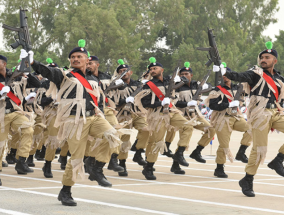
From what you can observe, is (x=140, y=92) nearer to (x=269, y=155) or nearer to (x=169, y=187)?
(x=169, y=187)

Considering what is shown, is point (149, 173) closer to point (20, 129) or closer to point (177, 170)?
point (177, 170)

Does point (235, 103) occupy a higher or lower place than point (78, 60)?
lower

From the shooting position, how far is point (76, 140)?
7324 millimetres

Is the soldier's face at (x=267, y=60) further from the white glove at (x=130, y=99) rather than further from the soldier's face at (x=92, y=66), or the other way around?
the white glove at (x=130, y=99)

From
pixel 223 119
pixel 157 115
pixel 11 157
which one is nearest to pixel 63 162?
pixel 11 157

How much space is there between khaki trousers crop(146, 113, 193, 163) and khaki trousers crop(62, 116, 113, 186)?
7.61 feet

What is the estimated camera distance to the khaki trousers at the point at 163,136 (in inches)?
398

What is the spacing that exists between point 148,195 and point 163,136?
244cm

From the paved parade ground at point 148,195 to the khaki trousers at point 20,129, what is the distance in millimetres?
541

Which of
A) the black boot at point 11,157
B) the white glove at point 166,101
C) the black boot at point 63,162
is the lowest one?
the black boot at point 11,157

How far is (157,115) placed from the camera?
10.6m

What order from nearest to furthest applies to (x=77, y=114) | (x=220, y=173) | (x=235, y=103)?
(x=77, y=114) → (x=220, y=173) → (x=235, y=103)

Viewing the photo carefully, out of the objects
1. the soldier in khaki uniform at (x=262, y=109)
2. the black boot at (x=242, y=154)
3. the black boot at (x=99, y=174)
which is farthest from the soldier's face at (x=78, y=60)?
the black boot at (x=242, y=154)

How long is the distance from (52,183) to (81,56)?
2.58 meters
